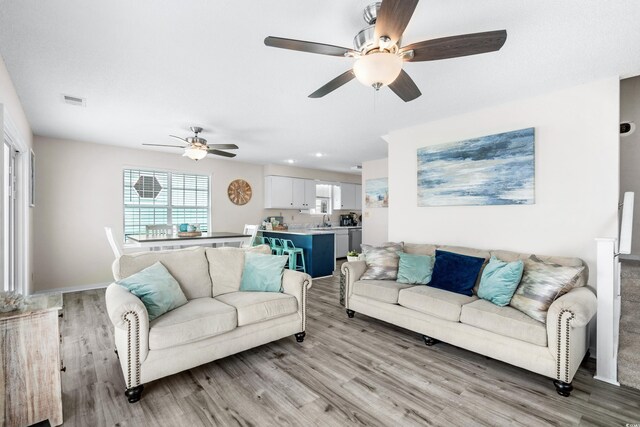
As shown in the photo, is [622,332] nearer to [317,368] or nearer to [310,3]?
[317,368]

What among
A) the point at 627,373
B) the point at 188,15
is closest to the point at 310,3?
the point at 188,15

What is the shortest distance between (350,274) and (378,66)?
244 cm

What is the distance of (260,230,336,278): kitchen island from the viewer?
5.73 metres

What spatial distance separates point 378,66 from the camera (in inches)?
66.8

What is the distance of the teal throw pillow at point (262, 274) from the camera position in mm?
2979

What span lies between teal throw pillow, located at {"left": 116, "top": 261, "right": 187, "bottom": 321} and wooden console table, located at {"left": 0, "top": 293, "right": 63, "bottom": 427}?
525 millimetres

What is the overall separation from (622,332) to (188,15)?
160 inches

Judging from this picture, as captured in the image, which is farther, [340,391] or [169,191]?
[169,191]

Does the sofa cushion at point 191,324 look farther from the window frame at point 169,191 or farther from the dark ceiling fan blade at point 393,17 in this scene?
the window frame at point 169,191

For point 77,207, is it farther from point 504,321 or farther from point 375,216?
point 504,321

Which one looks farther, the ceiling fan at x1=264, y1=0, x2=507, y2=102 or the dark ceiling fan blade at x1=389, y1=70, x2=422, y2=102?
the dark ceiling fan blade at x1=389, y1=70, x2=422, y2=102

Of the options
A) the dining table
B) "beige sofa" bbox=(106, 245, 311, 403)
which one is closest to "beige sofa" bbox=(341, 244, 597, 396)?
"beige sofa" bbox=(106, 245, 311, 403)

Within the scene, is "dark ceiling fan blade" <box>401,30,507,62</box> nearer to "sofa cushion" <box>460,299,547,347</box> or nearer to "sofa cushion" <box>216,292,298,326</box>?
"sofa cushion" <box>460,299,547,347</box>

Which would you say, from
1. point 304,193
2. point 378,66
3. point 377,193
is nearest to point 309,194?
point 304,193
